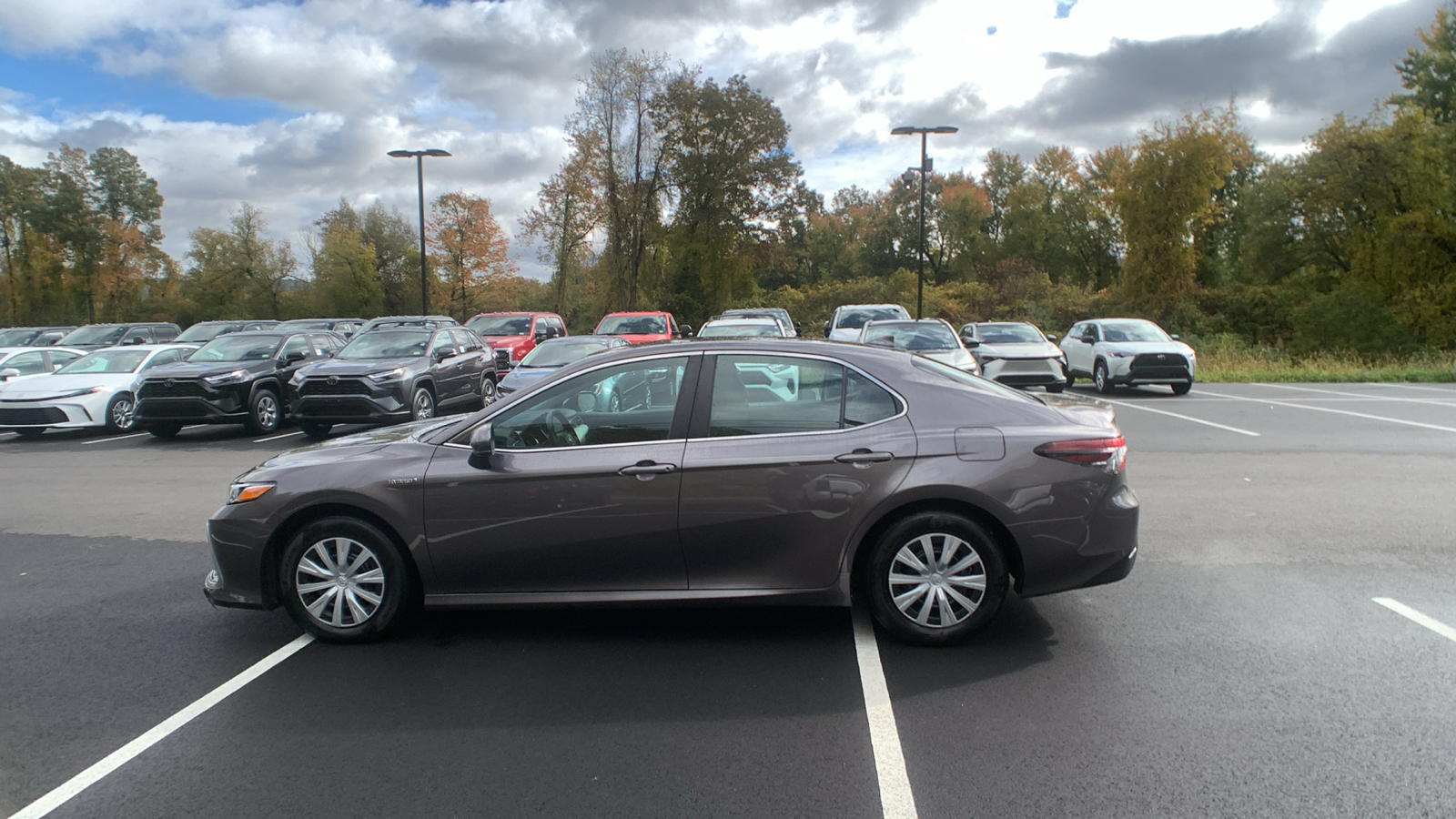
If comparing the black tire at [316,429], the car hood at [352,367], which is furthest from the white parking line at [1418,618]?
the black tire at [316,429]

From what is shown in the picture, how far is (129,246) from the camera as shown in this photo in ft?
197

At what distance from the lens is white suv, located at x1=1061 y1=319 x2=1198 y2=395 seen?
63.3 ft

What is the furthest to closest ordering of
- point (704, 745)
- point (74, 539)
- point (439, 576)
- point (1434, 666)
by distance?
point (74, 539), point (439, 576), point (1434, 666), point (704, 745)

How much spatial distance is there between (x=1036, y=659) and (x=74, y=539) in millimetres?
7283

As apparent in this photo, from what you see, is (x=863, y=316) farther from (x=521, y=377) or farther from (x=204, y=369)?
(x=204, y=369)

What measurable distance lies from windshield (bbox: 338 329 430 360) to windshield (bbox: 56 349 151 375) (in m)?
4.41

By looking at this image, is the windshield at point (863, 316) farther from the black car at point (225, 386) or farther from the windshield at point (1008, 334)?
the black car at point (225, 386)

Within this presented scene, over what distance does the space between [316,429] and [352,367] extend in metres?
1.35

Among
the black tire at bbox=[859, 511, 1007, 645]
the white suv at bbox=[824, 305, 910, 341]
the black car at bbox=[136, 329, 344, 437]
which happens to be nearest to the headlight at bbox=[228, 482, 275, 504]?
the black tire at bbox=[859, 511, 1007, 645]

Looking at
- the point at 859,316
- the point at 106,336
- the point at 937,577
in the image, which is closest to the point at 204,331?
the point at 106,336

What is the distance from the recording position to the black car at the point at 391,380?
519 inches

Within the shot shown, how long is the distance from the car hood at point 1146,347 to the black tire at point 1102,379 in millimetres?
423

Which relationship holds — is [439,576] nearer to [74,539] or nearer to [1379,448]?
[74,539]

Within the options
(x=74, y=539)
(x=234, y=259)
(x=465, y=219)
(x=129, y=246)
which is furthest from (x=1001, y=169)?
(x=74, y=539)
